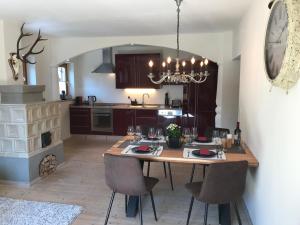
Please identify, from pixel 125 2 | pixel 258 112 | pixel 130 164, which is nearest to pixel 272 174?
pixel 258 112

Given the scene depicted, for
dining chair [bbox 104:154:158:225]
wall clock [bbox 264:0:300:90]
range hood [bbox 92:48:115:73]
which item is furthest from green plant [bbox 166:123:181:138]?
range hood [bbox 92:48:115:73]

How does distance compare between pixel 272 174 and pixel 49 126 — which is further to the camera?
pixel 49 126

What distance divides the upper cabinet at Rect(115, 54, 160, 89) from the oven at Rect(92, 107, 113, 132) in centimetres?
79

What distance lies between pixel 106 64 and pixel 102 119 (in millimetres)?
1417

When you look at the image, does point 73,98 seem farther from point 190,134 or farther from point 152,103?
point 190,134

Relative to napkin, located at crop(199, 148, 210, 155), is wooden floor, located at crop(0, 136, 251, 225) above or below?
below

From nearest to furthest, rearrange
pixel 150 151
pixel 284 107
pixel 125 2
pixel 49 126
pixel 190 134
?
pixel 284 107 < pixel 150 151 < pixel 125 2 < pixel 190 134 < pixel 49 126

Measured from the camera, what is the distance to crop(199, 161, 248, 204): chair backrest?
221cm

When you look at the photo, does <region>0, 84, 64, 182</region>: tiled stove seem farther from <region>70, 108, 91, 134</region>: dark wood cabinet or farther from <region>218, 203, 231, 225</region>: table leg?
<region>218, 203, 231, 225</region>: table leg

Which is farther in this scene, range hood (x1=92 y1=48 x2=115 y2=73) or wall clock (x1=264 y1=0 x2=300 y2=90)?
range hood (x1=92 y1=48 x2=115 y2=73)

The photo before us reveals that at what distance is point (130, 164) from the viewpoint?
2.39 m

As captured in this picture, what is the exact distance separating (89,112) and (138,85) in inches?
55.5

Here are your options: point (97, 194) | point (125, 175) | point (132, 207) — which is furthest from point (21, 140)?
point (125, 175)

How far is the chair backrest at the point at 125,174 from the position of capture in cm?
239
